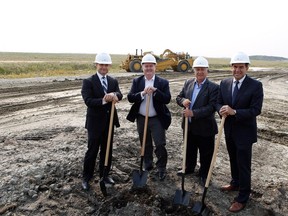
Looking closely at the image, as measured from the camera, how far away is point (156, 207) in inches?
172

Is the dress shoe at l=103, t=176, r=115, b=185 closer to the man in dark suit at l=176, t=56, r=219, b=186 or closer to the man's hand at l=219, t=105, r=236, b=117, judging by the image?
the man in dark suit at l=176, t=56, r=219, b=186

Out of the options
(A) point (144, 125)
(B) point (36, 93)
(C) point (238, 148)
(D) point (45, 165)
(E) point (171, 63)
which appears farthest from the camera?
(E) point (171, 63)

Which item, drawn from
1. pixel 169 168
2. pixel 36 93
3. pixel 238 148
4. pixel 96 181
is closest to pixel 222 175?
pixel 169 168

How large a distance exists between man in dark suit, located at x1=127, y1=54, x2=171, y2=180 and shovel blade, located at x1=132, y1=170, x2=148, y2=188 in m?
0.37

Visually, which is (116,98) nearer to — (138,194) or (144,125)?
(144,125)

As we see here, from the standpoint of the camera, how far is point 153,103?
4.85 m

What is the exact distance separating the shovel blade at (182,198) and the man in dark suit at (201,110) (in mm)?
605

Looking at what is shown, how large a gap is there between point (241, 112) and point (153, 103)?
139 centimetres

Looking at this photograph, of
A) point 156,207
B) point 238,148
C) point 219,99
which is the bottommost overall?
point 156,207

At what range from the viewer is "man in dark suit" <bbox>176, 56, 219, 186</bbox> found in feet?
15.0

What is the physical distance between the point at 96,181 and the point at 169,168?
1.32 meters

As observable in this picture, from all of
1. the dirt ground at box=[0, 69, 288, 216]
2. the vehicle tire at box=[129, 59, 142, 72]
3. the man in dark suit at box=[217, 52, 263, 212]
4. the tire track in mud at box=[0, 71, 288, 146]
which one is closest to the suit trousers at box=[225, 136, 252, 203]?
the man in dark suit at box=[217, 52, 263, 212]

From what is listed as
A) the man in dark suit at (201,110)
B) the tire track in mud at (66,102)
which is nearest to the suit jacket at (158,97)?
the man in dark suit at (201,110)

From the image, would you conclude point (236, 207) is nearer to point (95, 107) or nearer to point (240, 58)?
point (240, 58)
